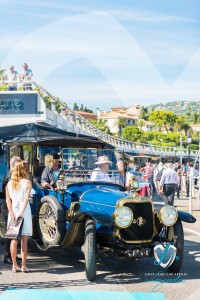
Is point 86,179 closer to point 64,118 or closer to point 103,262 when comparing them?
point 103,262

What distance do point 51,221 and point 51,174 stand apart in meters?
0.83

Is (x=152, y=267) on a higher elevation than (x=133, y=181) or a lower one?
lower

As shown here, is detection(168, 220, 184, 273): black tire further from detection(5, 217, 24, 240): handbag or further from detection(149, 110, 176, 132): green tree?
detection(149, 110, 176, 132): green tree

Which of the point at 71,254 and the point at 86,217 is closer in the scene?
the point at 86,217

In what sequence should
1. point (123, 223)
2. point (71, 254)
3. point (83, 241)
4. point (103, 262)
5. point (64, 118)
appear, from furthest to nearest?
point (64, 118) → point (71, 254) → point (103, 262) → point (83, 241) → point (123, 223)

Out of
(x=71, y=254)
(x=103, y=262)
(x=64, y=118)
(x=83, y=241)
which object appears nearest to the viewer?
(x=83, y=241)

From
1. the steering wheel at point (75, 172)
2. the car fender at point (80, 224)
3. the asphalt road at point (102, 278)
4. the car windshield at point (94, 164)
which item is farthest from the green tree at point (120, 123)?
the car fender at point (80, 224)

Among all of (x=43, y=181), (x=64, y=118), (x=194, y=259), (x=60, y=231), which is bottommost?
(x=194, y=259)

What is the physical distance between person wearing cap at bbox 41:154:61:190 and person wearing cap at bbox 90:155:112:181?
557 millimetres

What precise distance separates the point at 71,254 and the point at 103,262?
2.70 feet

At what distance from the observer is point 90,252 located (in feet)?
22.4

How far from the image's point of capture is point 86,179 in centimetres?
839

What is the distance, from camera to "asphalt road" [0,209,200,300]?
6.34m

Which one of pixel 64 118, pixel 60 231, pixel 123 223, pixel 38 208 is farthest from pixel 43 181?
pixel 64 118
